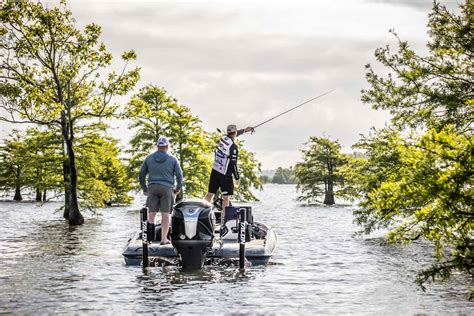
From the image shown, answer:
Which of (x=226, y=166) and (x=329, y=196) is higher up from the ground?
(x=226, y=166)

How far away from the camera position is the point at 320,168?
7481 cm

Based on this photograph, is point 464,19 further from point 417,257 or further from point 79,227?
point 79,227

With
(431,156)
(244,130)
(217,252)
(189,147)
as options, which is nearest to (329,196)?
(189,147)

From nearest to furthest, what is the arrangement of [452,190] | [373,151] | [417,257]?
[452,190], [417,257], [373,151]

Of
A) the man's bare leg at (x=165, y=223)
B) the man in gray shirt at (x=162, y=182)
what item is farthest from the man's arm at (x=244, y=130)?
the man's bare leg at (x=165, y=223)

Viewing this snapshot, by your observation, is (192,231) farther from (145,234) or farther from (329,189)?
(329,189)

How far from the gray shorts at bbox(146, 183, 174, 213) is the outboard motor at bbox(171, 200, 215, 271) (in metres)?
1.12

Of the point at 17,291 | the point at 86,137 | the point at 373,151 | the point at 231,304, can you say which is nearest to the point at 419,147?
the point at 231,304

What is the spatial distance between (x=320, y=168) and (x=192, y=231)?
62659 mm

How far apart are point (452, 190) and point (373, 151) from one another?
16594 mm

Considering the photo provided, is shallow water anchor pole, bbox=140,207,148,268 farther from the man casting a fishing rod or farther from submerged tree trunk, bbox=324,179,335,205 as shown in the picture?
submerged tree trunk, bbox=324,179,335,205

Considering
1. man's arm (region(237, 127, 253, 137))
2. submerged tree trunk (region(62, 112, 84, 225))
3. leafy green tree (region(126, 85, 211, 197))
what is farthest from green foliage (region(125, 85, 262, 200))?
man's arm (region(237, 127, 253, 137))

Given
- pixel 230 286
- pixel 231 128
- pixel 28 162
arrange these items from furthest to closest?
pixel 28 162
pixel 231 128
pixel 230 286

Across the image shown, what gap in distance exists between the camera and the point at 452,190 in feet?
24.2
